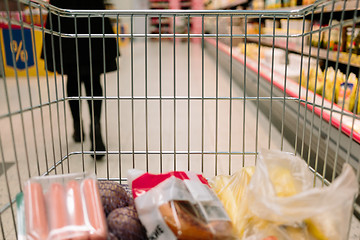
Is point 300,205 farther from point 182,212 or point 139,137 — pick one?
point 139,137

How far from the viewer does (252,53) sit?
19.1 ft

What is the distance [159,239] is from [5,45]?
240 inches

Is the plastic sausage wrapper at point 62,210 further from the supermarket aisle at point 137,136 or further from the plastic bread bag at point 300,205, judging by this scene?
the plastic bread bag at point 300,205

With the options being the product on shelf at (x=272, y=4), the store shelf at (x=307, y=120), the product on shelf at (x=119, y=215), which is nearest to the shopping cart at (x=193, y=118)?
the store shelf at (x=307, y=120)

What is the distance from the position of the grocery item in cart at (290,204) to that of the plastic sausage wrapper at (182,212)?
0.37 ft

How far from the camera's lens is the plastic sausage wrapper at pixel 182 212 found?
109 centimetres

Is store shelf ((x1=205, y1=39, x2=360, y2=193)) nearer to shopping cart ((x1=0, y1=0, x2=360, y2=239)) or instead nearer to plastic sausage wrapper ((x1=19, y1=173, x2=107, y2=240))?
shopping cart ((x1=0, y1=0, x2=360, y2=239))

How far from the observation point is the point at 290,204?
108 cm

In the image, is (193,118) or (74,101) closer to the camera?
(74,101)

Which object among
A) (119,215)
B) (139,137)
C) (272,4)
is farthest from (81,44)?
(272,4)

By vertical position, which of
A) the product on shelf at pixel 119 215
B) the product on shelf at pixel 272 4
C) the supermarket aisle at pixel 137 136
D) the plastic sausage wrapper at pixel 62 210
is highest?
the product on shelf at pixel 272 4

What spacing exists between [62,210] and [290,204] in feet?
2.35


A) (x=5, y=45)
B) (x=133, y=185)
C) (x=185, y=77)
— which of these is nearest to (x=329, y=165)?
(x=133, y=185)

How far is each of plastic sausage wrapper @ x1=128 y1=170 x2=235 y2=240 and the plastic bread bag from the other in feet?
0.44
